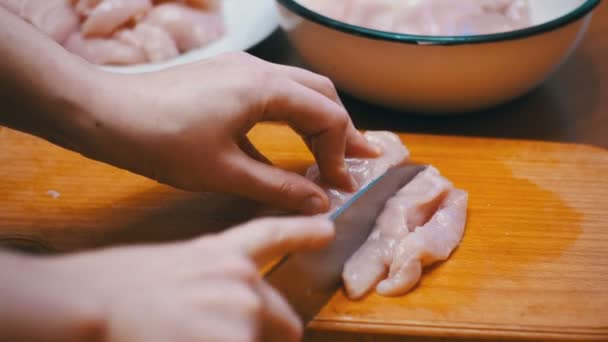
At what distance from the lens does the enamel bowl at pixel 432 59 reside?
157cm

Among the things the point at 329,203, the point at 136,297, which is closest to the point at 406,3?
the point at 329,203

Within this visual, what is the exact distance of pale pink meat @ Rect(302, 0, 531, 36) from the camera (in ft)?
6.01

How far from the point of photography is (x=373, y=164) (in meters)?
1.53

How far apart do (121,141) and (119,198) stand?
388 millimetres

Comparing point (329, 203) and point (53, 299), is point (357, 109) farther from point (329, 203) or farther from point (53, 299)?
point (53, 299)

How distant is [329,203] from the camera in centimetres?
141

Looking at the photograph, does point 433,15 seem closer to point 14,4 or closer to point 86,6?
point 86,6

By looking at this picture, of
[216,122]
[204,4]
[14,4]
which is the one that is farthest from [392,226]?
[14,4]

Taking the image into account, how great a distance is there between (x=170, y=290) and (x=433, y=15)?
1424mm

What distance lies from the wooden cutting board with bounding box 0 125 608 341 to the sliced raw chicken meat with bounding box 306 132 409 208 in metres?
0.12

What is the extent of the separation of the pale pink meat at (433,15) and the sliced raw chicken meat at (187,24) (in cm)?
44

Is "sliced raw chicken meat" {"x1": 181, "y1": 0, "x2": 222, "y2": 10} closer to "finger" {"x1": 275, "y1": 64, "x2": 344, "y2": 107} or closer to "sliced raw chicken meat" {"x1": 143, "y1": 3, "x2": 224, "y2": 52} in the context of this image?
"sliced raw chicken meat" {"x1": 143, "y1": 3, "x2": 224, "y2": 52}

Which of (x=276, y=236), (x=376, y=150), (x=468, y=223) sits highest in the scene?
(x=276, y=236)

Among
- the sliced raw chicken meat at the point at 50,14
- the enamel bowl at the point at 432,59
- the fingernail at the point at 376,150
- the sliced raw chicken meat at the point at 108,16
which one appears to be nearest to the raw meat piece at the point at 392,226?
the fingernail at the point at 376,150
